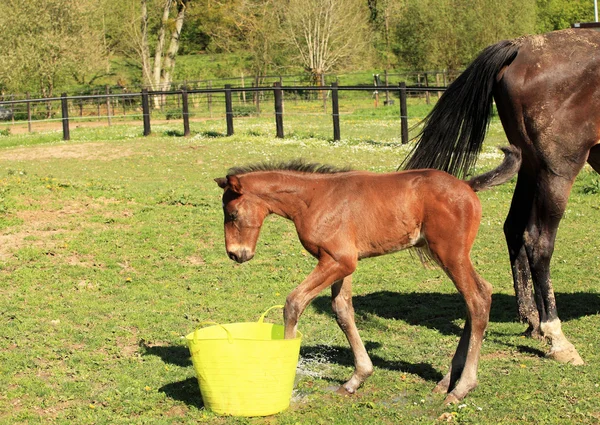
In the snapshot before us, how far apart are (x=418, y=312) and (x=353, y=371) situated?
1925mm

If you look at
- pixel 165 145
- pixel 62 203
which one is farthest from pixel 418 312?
pixel 165 145

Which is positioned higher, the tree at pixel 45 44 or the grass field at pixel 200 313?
the tree at pixel 45 44

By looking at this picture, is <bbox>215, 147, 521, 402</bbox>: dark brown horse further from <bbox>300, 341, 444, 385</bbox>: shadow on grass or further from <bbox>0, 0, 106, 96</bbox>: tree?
<bbox>0, 0, 106, 96</bbox>: tree

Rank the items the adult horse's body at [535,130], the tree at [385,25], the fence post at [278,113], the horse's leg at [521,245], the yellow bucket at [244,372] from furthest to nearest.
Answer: the tree at [385,25] < the fence post at [278,113] < the horse's leg at [521,245] < the adult horse's body at [535,130] < the yellow bucket at [244,372]

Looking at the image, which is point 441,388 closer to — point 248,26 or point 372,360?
point 372,360

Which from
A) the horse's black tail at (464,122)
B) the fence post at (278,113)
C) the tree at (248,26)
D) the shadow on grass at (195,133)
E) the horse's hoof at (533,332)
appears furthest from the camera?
the tree at (248,26)

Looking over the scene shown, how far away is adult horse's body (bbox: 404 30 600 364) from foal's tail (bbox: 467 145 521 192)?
1081 millimetres

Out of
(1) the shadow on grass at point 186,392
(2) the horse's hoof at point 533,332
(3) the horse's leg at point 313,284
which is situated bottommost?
(2) the horse's hoof at point 533,332

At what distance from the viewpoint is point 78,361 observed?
254 inches

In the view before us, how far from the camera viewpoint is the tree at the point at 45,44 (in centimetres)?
3791

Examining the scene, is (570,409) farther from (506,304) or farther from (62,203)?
(62,203)

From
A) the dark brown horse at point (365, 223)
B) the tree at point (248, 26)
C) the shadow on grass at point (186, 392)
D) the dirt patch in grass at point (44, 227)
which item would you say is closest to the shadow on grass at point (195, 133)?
the dirt patch in grass at point (44, 227)

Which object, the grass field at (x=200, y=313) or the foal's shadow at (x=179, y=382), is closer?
the grass field at (x=200, y=313)

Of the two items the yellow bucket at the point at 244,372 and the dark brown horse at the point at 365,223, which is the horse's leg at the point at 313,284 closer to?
the dark brown horse at the point at 365,223
